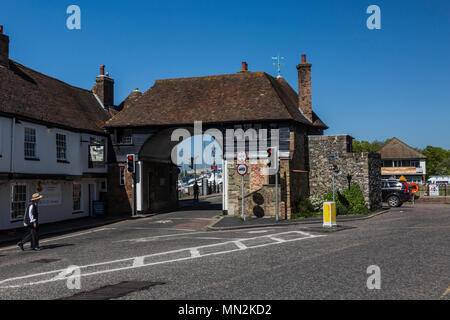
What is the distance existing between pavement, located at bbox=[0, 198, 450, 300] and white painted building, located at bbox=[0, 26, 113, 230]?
5.13 m

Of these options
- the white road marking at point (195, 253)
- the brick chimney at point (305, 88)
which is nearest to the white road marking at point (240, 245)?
the white road marking at point (195, 253)

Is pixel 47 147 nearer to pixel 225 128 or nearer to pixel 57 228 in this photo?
pixel 57 228

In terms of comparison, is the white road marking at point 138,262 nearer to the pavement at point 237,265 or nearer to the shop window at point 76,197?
the pavement at point 237,265

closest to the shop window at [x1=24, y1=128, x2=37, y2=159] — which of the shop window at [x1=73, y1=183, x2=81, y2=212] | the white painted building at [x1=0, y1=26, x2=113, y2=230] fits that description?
the white painted building at [x1=0, y1=26, x2=113, y2=230]

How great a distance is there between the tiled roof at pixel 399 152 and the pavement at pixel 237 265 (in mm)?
52571

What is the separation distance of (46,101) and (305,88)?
52.3ft

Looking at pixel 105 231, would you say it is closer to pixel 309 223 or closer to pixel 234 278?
pixel 309 223

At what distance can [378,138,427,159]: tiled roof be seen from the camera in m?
66.7

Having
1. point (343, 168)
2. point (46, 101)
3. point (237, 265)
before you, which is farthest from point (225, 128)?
point (237, 265)
